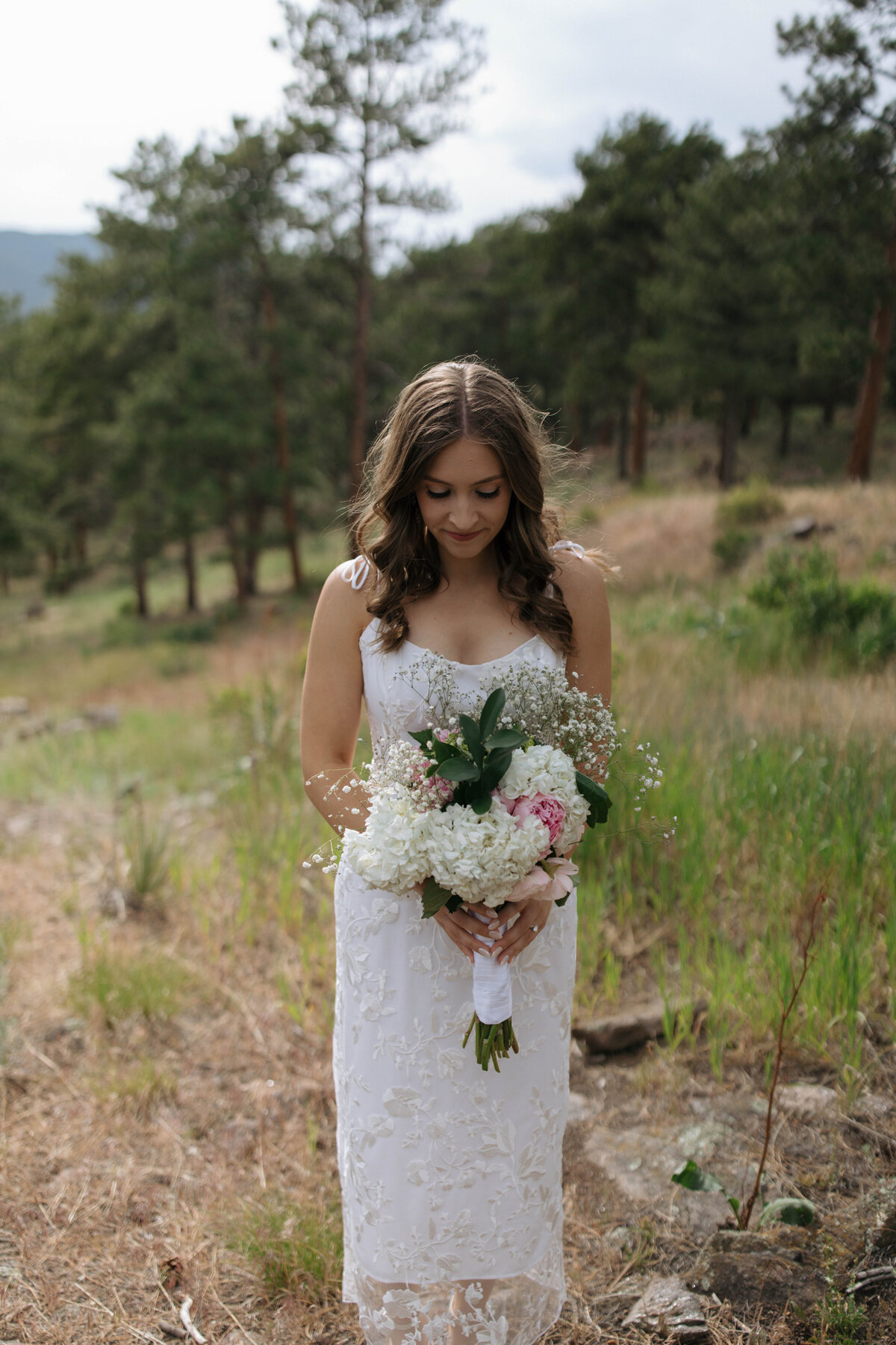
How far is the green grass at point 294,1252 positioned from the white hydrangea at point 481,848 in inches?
61.4

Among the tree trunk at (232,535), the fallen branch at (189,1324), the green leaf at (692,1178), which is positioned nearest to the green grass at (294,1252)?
the fallen branch at (189,1324)

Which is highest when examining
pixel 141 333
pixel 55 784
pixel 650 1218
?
pixel 141 333

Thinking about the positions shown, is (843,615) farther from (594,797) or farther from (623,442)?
(623,442)

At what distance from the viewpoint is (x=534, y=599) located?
86.4 inches

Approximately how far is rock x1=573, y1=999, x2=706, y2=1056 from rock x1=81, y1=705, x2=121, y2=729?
10049 mm

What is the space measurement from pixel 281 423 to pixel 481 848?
74.1 ft

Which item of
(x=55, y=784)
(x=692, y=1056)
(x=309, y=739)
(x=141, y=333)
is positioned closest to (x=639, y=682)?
(x=692, y=1056)

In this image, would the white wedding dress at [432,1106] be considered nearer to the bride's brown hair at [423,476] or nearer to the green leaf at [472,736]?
the bride's brown hair at [423,476]

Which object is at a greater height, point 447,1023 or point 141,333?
point 141,333

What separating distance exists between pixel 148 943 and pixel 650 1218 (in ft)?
8.90

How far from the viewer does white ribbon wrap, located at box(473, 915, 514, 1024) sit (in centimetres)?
181

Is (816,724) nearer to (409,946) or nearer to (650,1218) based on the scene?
(650,1218)

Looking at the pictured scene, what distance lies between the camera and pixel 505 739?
1608 millimetres

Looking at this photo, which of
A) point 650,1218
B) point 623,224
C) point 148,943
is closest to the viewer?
point 650,1218
